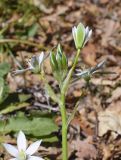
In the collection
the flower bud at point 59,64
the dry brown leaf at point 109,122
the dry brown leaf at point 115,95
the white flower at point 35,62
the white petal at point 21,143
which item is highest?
the dry brown leaf at point 115,95

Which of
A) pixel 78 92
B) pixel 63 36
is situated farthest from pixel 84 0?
pixel 78 92

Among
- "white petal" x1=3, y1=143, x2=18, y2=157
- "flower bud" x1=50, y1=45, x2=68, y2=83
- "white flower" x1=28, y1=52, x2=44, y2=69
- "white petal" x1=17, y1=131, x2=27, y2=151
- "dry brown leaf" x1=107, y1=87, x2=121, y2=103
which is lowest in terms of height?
"white petal" x1=3, y1=143, x2=18, y2=157

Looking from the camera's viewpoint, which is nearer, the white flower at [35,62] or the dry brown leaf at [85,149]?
the white flower at [35,62]

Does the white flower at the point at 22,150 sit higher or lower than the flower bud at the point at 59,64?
lower

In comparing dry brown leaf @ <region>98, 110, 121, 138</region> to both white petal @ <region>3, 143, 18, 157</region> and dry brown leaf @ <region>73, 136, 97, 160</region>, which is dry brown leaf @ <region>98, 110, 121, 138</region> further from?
white petal @ <region>3, 143, 18, 157</region>

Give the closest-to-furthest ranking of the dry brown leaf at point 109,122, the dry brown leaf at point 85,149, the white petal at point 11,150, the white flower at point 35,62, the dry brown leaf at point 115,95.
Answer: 1. the white petal at point 11,150
2. the white flower at point 35,62
3. the dry brown leaf at point 85,149
4. the dry brown leaf at point 109,122
5. the dry brown leaf at point 115,95

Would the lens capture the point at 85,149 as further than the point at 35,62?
Yes

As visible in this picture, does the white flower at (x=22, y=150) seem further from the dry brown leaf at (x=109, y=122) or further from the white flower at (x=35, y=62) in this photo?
the dry brown leaf at (x=109, y=122)

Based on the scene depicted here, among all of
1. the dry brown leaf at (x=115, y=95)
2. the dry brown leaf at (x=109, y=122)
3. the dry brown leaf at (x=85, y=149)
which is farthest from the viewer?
the dry brown leaf at (x=115, y=95)

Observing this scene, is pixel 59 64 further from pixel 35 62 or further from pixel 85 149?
pixel 85 149

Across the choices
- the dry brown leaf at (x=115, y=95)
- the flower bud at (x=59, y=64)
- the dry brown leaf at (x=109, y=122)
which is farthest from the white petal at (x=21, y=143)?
the dry brown leaf at (x=115, y=95)

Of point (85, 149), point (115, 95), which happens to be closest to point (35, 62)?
point (85, 149)

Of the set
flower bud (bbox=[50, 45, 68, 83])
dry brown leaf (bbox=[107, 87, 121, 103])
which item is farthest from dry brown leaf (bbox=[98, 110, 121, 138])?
flower bud (bbox=[50, 45, 68, 83])
